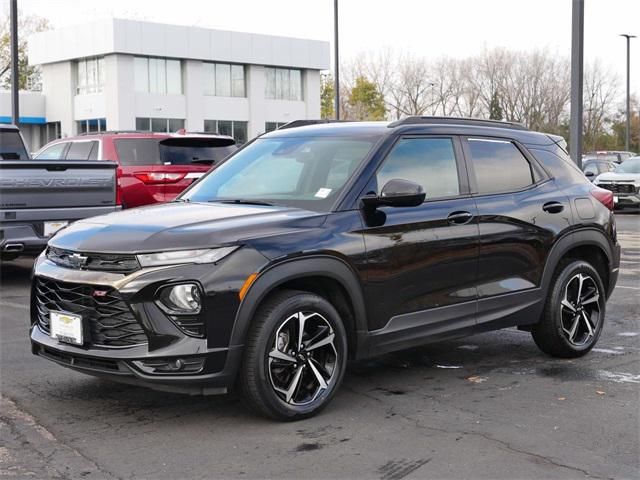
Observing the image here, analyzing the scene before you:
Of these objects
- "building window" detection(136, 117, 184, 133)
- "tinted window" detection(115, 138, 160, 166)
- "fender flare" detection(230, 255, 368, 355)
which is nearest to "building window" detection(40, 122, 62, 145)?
"building window" detection(136, 117, 184, 133)

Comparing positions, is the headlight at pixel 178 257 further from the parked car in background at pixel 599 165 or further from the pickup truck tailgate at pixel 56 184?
the parked car in background at pixel 599 165

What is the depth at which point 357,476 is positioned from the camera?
433 centimetres

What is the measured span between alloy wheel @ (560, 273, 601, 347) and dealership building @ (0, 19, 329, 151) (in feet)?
162

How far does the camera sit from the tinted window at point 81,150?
555 inches

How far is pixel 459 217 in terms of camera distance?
605 cm

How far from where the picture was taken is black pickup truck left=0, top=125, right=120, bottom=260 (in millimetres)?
10250

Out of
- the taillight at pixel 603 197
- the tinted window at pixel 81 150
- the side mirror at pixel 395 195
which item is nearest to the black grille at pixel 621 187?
the tinted window at pixel 81 150

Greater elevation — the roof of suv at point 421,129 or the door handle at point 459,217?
the roof of suv at point 421,129

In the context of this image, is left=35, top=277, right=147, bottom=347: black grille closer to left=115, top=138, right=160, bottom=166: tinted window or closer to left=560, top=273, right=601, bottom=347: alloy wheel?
left=560, top=273, right=601, bottom=347: alloy wheel

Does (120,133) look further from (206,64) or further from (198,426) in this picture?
(206,64)

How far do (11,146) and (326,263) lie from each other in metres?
8.89

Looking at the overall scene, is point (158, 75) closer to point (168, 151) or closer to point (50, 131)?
point (50, 131)

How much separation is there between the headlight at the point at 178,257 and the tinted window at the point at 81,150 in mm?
9628

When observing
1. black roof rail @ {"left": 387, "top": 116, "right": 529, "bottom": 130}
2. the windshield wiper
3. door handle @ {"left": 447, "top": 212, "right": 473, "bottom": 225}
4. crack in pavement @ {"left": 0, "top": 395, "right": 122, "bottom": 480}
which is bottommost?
crack in pavement @ {"left": 0, "top": 395, "right": 122, "bottom": 480}
